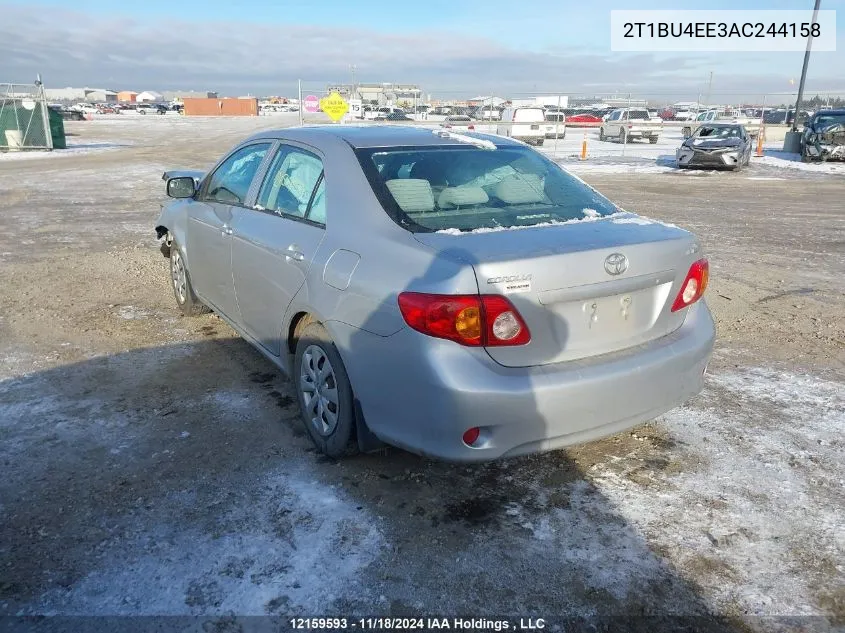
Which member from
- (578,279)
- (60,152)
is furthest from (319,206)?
(60,152)

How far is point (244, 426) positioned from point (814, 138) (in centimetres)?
2422

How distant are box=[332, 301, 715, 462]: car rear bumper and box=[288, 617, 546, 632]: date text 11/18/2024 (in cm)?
63

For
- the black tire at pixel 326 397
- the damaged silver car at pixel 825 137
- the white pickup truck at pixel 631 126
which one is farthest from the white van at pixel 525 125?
the black tire at pixel 326 397

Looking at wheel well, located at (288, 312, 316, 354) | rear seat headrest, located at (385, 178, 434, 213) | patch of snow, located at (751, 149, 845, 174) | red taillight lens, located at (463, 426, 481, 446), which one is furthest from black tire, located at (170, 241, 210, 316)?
patch of snow, located at (751, 149, 845, 174)

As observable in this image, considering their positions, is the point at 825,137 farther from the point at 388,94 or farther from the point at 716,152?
the point at 388,94

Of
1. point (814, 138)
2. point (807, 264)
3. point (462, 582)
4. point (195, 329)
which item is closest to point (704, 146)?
point (814, 138)

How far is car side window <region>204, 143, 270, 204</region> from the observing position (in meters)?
4.34

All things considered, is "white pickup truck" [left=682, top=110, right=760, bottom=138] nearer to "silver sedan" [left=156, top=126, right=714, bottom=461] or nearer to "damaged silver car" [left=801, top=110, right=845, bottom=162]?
"damaged silver car" [left=801, top=110, right=845, bottom=162]

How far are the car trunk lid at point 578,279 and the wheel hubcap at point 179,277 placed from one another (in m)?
3.25

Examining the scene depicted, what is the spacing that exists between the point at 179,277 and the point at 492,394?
3901 millimetres

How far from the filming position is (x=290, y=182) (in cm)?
386

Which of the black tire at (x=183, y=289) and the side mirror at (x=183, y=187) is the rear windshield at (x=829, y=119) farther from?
the side mirror at (x=183, y=187)

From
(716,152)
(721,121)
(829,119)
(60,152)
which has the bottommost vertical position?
(60,152)

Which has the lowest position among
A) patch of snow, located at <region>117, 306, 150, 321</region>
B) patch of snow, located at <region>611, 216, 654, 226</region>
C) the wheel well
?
patch of snow, located at <region>117, 306, 150, 321</region>
